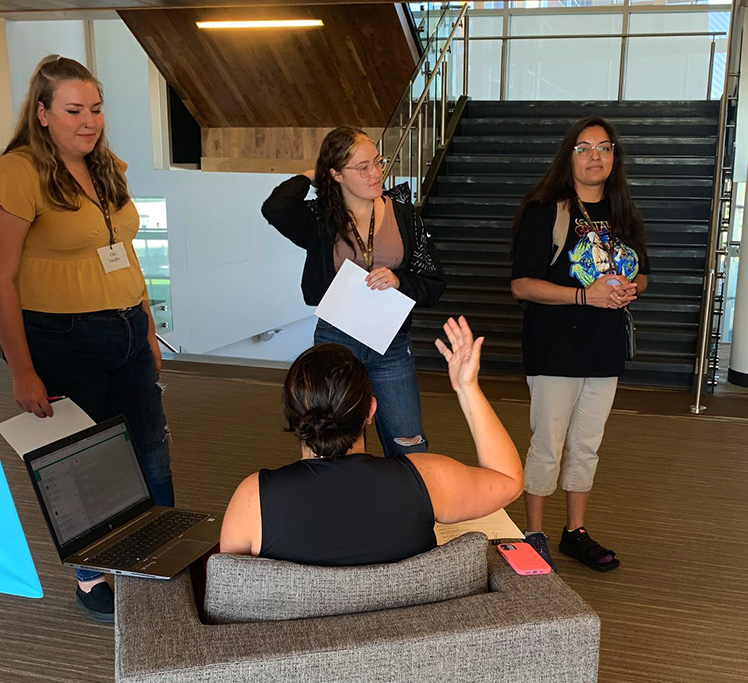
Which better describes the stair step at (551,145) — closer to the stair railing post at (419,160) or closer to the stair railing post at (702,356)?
the stair railing post at (419,160)

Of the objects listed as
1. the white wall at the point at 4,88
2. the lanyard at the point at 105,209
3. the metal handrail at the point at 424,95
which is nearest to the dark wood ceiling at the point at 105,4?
the white wall at the point at 4,88

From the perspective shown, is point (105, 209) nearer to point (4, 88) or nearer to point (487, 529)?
point (487, 529)

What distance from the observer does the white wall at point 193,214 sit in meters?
10.9

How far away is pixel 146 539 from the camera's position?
1.94m

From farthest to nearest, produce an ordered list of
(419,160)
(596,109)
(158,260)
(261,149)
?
(261,149)
(158,260)
(596,109)
(419,160)

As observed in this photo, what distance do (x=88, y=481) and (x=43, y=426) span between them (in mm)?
318

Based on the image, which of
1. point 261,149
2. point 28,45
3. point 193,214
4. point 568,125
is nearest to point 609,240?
point 568,125

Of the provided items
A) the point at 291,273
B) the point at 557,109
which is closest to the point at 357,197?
the point at 557,109

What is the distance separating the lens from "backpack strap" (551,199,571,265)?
2.84 m

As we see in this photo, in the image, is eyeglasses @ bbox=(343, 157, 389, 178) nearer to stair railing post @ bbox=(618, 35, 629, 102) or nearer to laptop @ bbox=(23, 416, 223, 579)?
laptop @ bbox=(23, 416, 223, 579)

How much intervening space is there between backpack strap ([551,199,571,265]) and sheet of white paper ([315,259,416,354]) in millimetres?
572

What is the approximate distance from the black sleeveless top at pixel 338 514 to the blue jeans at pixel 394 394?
1232mm

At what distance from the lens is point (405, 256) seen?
2.83m

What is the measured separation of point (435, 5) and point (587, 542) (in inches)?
281
